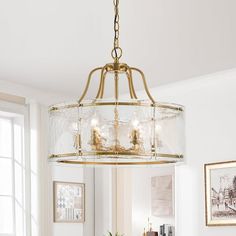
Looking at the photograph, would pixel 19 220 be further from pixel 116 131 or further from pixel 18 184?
pixel 116 131

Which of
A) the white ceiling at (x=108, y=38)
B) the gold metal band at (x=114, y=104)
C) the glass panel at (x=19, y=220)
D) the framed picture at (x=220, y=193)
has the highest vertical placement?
the white ceiling at (x=108, y=38)

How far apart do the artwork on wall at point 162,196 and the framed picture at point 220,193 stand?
5.92 feet

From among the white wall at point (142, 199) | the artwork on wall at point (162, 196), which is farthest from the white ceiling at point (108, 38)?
the white wall at point (142, 199)

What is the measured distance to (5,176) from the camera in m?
5.91

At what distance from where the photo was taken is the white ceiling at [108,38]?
3793 mm

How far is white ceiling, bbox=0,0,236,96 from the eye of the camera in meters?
3.79

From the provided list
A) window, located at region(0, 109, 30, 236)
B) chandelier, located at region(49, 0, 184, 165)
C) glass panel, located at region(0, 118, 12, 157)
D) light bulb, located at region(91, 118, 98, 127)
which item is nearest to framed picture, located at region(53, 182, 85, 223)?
window, located at region(0, 109, 30, 236)

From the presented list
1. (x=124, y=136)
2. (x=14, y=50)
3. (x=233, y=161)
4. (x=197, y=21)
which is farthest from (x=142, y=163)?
(x=233, y=161)

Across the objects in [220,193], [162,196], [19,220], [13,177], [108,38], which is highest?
[108,38]

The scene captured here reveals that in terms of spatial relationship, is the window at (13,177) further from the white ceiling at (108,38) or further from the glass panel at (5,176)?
the white ceiling at (108,38)

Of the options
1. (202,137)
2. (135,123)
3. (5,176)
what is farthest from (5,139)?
(135,123)

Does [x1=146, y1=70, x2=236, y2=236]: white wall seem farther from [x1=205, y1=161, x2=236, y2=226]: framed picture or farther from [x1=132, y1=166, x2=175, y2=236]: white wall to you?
[x1=132, y1=166, x2=175, y2=236]: white wall

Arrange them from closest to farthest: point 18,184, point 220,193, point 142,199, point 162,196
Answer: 1. point 220,193
2. point 18,184
3. point 162,196
4. point 142,199

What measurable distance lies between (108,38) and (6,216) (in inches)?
94.3
